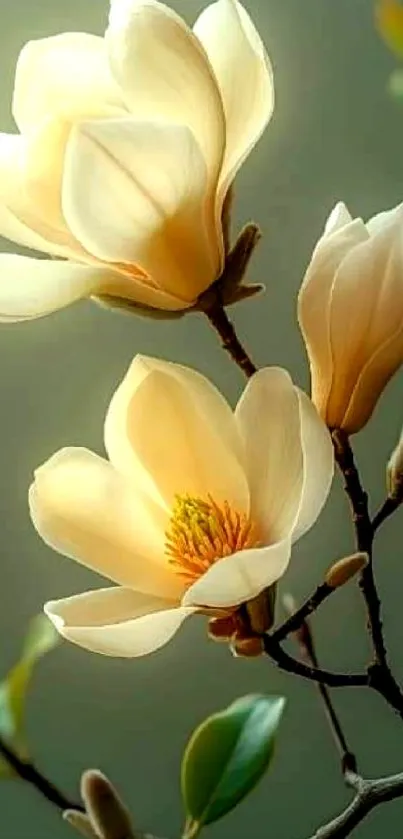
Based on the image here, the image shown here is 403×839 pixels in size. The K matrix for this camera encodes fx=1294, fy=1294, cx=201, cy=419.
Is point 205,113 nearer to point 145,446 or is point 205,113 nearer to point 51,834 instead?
point 145,446

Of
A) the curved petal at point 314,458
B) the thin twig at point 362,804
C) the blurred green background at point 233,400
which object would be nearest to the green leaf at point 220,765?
the thin twig at point 362,804

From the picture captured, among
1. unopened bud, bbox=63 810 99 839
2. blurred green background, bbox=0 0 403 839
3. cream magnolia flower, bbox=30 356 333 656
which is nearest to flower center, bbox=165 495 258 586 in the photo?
cream magnolia flower, bbox=30 356 333 656

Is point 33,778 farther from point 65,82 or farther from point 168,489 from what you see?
point 65,82

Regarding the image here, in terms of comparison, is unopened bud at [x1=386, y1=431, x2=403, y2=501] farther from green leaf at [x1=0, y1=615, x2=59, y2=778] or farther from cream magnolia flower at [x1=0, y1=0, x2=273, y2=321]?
green leaf at [x1=0, y1=615, x2=59, y2=778]

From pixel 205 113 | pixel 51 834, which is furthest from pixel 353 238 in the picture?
pixel 51 834

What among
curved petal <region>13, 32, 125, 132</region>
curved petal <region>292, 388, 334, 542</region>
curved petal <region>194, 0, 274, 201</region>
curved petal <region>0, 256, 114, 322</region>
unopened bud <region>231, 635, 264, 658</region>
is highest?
curved petal <region>13, 32, 125, 132</region>

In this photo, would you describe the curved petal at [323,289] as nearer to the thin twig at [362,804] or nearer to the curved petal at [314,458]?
the curved petal at [314,458]

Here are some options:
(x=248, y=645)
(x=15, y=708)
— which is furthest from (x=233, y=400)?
(x=248, y=645)
